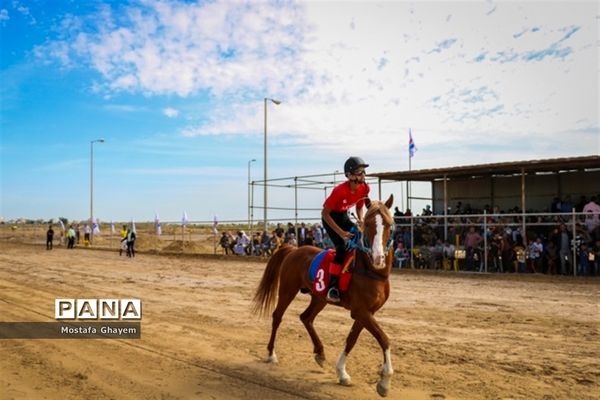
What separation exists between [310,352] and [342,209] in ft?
8.35

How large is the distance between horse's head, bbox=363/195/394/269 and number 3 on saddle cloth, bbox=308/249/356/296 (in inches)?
25.9

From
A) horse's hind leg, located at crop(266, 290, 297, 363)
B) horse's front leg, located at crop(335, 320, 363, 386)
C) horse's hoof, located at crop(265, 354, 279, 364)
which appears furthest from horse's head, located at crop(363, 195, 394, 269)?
horse's hoof, located at crop(265, 354, 279, 364)

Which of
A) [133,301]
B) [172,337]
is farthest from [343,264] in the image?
[133,301]

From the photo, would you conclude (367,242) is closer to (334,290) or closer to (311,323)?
(334,290)

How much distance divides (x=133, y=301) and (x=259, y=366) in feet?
22.8

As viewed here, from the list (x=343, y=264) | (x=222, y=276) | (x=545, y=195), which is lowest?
(x=222, y=276)

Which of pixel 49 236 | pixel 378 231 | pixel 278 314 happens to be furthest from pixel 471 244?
pixel 49 236

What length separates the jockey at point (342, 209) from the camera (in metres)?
6.95

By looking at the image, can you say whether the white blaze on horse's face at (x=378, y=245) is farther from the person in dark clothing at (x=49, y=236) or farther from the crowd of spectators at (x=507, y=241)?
the person in dark clothing at (x=49, y=236)

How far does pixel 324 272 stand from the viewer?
7.25m

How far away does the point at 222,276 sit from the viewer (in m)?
21.2

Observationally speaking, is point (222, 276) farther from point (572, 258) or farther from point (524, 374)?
point (524, 374)

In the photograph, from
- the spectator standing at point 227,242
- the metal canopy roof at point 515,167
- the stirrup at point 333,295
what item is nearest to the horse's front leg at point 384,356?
the stirrup at point 333,295

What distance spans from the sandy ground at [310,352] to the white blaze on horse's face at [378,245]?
1577 mm
